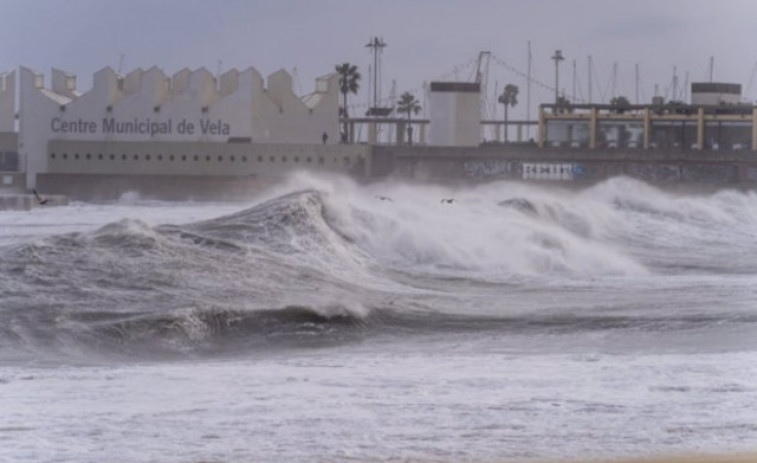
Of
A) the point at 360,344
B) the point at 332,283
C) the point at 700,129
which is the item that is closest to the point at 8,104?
the point at 700,129

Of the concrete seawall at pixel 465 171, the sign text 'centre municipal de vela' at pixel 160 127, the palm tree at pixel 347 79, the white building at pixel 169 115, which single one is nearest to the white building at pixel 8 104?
the white building at pixel 169 115

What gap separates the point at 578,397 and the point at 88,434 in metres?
3.26

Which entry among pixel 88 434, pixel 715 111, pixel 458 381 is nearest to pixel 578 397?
pixel 458 381

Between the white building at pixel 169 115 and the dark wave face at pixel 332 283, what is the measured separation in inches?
1423

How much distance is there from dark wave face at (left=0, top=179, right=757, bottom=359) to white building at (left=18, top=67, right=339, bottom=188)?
36133 mm

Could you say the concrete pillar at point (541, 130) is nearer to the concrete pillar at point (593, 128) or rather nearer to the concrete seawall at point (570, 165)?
the concrete seawall at point (570, 165)

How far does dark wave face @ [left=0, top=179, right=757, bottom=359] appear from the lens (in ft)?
42.8

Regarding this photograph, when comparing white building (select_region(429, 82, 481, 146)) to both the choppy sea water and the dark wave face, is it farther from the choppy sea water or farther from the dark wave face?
the choppy sea water

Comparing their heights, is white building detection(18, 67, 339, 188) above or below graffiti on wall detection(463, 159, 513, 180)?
above

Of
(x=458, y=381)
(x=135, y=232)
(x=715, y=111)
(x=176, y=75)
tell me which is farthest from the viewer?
(x=176, y=75)

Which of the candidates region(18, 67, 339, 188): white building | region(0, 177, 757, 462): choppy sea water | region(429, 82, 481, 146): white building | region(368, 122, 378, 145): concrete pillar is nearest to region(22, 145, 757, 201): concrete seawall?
region(18, 67, 339, 188): white building

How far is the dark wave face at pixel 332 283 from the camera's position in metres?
13.1

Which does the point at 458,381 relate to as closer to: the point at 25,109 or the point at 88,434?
the point at 88,434

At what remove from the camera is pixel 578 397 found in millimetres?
9023
